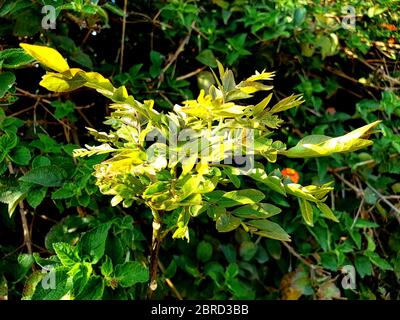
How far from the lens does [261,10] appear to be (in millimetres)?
1649

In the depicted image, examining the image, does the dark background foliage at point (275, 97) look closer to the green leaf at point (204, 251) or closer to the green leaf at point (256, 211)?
the green leaf at point (204, 251)

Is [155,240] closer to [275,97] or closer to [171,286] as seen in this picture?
[171,286]

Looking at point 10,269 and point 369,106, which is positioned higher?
point 369,106

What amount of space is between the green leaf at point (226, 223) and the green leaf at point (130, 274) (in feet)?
0.77

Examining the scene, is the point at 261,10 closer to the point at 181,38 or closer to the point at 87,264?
the point at 181,38

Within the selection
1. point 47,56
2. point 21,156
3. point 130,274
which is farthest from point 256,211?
point 21,156

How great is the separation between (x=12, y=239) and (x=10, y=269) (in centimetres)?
20

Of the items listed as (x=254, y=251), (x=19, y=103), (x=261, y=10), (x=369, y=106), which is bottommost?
(x=254, y=251)

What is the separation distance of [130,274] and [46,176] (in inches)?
13.3

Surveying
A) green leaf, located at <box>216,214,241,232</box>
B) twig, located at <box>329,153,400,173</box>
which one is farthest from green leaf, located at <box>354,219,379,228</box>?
green leaf, located at <box>216,214,241,232</box>

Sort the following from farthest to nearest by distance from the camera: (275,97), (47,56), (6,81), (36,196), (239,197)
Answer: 1. (275,97)
2. (36,196)
3. (6,81)
4. (239,197)
5. (47,56)

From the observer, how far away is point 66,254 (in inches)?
36.5

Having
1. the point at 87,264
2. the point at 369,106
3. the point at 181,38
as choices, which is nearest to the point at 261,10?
the point at 181,38
